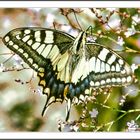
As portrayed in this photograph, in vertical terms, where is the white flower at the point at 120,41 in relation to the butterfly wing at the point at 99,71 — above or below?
above

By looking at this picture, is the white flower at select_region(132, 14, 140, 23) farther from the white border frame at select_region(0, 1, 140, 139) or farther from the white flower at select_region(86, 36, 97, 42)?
the white flower at select_region(86, 36, 97, 42)

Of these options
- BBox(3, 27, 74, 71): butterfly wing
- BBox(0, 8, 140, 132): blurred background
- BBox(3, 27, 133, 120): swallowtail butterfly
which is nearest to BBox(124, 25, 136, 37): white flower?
BBox(0, 8, 140, 132): blurred background

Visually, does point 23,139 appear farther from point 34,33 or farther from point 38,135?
point 34,33

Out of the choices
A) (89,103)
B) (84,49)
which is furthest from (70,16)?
(89,103)

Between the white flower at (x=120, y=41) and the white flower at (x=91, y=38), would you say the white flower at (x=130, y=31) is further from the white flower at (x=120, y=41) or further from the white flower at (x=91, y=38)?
the white flower at (x=91, y=38)
